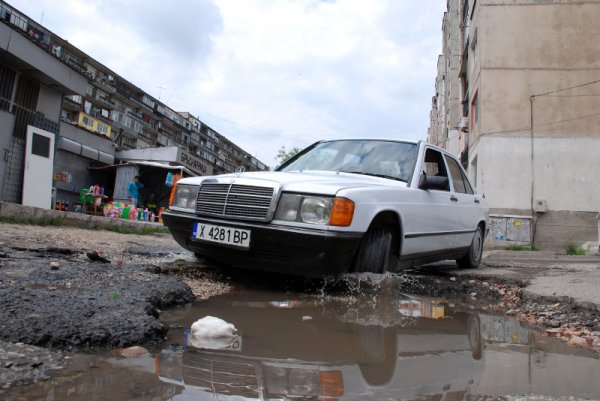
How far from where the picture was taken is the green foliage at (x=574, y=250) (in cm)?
1195

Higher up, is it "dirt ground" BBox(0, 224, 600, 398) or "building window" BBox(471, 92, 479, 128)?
"building window" BBox(471, 92, 479, 128)

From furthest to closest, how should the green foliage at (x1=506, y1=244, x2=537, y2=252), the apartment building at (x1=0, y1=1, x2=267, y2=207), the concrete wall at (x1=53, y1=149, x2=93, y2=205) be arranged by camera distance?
the concrete wall at (x1=53, y1=149, x2=93, y2=205) → the green foliage at (x1=506, y1=244, x2=537, y2=252) → the apartment building at (x1=0, y1=1, x2=267, y2=207)

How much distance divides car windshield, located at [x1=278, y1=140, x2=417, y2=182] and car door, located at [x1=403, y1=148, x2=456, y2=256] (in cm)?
19

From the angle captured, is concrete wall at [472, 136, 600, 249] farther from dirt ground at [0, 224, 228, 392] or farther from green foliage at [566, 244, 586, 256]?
dirt ground at [0, 224, 228, 392]

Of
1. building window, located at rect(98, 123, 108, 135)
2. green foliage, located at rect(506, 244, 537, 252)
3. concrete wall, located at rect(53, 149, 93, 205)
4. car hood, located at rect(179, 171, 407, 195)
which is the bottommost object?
green foliage, located at rect(506, 244, 537, 252)

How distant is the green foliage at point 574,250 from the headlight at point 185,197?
11537 mm

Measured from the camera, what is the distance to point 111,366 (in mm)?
1525

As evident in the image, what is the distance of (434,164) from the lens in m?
4.57

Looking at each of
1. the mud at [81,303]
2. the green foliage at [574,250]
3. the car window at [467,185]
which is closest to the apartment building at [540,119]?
the green foliage at [574,250]

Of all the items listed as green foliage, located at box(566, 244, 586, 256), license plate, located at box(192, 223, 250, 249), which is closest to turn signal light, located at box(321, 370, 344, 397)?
license plate, located at box(192, 223, 250, 249)

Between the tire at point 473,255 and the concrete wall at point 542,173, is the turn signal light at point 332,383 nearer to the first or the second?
the tire at point 473,255

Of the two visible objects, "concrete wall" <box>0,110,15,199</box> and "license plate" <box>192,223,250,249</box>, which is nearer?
"license plate" <box>192,223,250,249</box>

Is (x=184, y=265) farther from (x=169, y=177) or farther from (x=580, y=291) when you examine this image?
(x=169, y=177)

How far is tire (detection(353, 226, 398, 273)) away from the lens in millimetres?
3309
